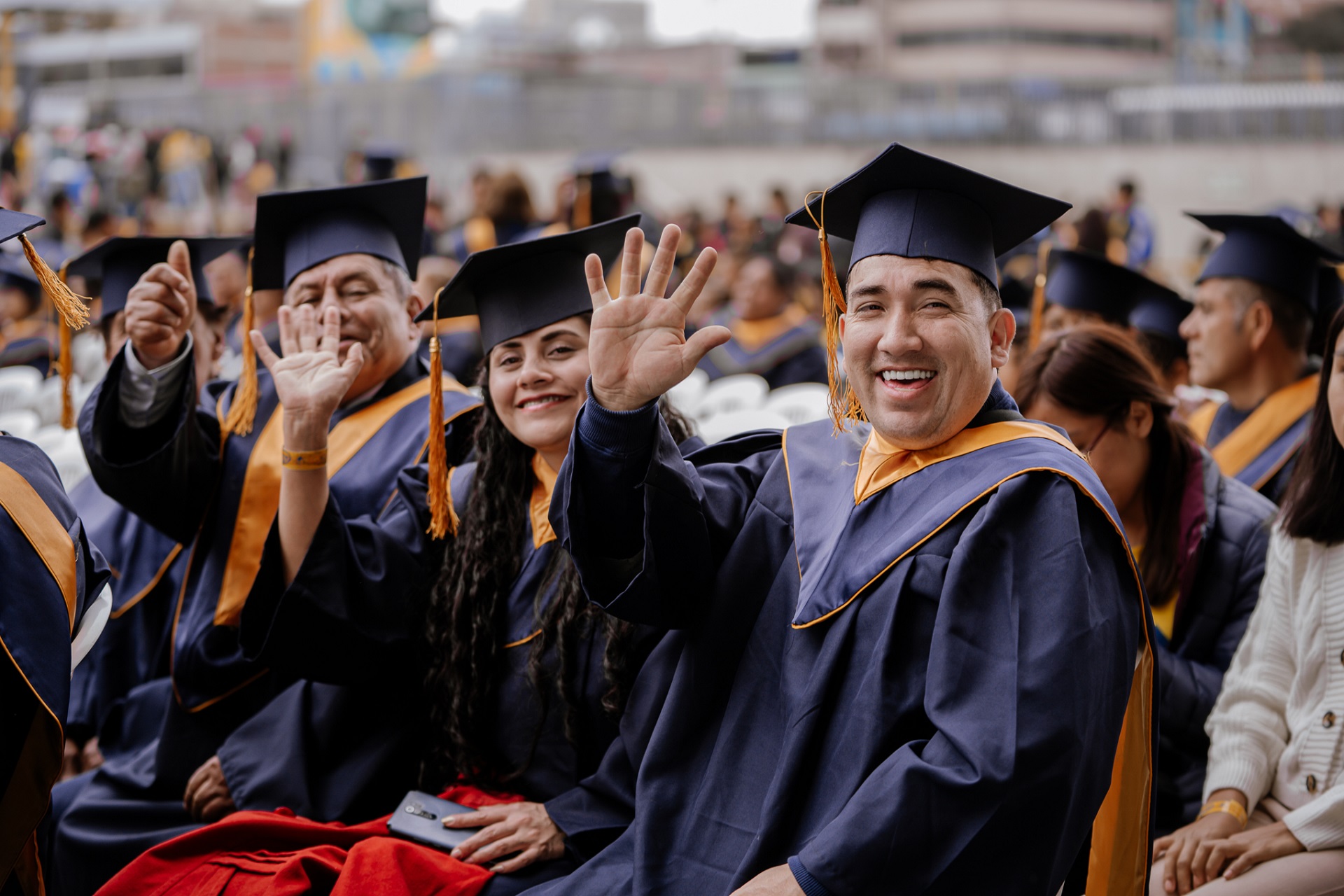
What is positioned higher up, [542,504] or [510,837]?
[542,504]

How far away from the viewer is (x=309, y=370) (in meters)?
2.72

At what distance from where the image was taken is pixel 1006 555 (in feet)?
6.31

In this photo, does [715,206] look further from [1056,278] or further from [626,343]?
[626,343]

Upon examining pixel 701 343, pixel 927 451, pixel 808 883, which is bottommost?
pixel 808 883

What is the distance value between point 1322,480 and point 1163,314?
2.13m

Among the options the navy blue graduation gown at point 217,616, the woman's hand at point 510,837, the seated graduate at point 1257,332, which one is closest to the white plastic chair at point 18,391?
the navy blue graduation gown at point 217,616

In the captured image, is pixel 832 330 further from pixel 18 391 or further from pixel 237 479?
pixel 18 391

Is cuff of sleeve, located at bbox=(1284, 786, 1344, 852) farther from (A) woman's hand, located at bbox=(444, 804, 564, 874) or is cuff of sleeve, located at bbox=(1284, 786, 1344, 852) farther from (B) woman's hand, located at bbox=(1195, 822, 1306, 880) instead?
(A) woman's hand, located at bbox=(444, 804, 564, 874)

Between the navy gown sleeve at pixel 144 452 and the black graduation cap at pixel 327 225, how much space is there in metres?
0.37

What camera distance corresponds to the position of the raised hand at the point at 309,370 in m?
2.63

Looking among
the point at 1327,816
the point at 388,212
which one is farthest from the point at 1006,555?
the point at 388,212

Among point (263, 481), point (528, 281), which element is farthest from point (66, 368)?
point (528, 281)

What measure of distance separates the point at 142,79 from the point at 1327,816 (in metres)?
46.3

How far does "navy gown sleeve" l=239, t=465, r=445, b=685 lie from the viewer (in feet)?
8.62
